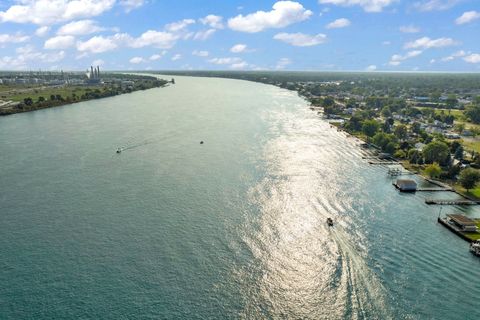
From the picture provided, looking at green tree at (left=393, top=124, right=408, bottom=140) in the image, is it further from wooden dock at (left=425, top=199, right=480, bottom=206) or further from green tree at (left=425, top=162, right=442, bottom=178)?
wooden dock at (left=425, top=199, right=480, bottom=206)


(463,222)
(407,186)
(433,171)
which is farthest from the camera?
(433,171)

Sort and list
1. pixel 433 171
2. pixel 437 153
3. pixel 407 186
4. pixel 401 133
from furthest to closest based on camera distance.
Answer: pixel 401 133, pixel 437 153, pixel 433 171, pixel 407 186

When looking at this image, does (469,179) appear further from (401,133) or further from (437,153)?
(401,133)

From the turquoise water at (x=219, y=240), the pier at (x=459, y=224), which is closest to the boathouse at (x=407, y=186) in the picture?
the turquoise water at (x=219, y=240)

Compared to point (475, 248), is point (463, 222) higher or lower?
higher

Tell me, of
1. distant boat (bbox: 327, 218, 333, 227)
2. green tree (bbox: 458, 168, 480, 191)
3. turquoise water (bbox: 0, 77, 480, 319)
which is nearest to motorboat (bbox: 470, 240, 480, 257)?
turquoise water (bbox: 0, 77, 480, 319)

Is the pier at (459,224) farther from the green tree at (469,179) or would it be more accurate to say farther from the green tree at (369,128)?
the green tree at (369,128)

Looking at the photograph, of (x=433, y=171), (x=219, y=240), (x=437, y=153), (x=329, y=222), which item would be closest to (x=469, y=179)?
(x=433, y=171)
